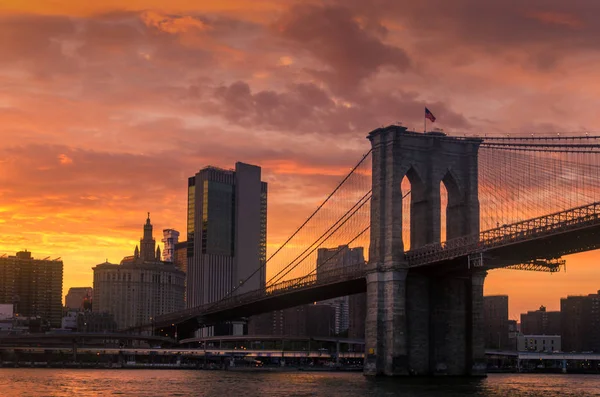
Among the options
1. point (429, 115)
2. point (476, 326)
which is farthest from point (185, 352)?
point (429, 115)

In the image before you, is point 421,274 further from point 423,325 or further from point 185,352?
point 185,352

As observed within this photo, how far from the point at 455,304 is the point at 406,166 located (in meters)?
14.6

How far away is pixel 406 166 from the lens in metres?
97.4

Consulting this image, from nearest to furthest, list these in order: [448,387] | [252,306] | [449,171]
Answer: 1. [448,387]
2. [449,171]
3. [252,306]

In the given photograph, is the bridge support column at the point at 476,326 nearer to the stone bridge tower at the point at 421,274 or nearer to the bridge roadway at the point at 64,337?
the stone bridge tower at the point at 421,274

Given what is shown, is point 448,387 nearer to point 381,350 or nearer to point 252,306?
point 381,350

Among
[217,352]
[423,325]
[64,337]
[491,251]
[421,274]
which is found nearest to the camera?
[491,251]

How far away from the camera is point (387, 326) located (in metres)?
93.1

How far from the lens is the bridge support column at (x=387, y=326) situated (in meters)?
92.2

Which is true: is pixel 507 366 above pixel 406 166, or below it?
below

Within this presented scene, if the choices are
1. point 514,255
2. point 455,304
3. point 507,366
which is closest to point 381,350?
point 455,304

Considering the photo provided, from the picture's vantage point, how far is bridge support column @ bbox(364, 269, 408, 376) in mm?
92250

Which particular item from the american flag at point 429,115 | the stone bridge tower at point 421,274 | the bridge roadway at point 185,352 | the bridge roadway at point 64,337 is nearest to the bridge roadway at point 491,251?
the stone bridge tower at point 421,274

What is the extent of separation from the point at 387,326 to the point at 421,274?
664 cm
